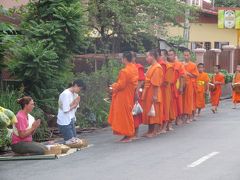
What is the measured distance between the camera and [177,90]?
17.0 metres

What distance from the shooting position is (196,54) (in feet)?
103

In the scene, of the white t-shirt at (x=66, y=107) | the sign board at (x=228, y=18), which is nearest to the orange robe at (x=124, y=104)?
the white t-shirt at (x=66, y=107)

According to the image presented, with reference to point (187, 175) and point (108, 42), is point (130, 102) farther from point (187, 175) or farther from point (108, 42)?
point (108, 42)

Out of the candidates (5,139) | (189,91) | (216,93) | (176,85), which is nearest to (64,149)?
(5,139)

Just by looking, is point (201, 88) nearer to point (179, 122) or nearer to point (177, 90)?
point (179, 122)

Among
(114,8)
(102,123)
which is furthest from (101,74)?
(114,8)

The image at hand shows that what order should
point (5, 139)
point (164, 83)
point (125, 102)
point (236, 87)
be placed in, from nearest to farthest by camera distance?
point (5, 139) < point (125, 102) < point (164, 83) < point (236, 87)

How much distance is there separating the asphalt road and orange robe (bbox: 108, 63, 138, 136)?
14.7 inches

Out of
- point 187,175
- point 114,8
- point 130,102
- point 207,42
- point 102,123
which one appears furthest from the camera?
point 207,42

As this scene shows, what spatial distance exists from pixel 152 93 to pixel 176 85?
1.94 m

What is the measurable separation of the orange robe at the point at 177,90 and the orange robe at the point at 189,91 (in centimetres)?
46

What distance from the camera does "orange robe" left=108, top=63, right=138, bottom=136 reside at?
14086 millimetres

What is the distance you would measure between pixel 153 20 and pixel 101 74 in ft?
15.3

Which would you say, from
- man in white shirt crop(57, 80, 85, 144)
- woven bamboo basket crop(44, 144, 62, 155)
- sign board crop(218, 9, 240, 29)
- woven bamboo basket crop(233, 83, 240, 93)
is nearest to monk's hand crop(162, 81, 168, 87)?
man in white shirt crop(57, 80, 85, 144)
